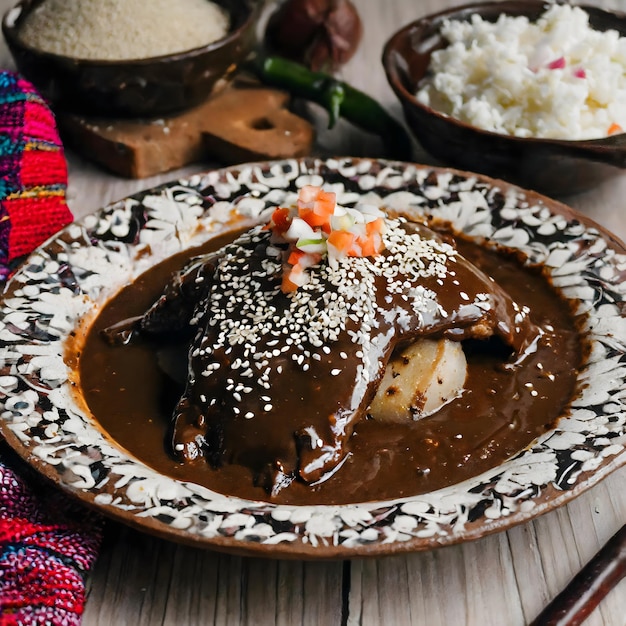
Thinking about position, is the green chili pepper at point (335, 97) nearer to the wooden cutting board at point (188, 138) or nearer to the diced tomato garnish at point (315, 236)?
the wooden cutting board at point (188, 138)

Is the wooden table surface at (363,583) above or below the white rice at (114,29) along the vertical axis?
below

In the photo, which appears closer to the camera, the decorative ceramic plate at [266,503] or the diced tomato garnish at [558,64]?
the decorative ceramic plate at [266,503]

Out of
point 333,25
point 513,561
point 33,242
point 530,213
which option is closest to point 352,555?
point 513,561

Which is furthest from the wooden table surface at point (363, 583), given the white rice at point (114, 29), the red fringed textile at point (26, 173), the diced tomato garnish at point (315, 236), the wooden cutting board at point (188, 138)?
the white rice at point (114, 29)

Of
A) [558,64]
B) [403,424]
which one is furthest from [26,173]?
[558,64]

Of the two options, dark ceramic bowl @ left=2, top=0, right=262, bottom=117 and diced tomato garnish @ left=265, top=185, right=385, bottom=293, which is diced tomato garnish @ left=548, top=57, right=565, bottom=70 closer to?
dark ceramic bowl @ left=2, top=0, right=262, bottom=117

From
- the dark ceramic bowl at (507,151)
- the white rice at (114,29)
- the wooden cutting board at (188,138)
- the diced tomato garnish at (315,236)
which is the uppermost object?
the diced tomato garnish at (315,236)
